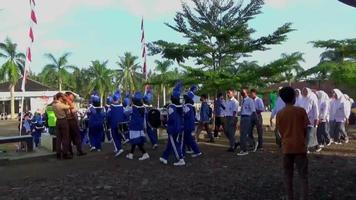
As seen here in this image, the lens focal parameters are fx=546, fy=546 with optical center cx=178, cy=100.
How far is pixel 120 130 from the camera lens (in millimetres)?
15531

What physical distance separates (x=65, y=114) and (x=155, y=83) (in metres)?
7.97

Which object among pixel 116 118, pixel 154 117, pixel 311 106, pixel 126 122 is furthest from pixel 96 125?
pixel 311 106

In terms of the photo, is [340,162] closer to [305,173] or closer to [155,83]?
[305,173]

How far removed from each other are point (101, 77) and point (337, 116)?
6395 cm

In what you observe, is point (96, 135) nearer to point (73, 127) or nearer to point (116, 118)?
point (116, 118)

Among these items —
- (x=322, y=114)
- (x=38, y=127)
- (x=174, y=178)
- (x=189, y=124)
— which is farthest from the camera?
(x=38, y=127)

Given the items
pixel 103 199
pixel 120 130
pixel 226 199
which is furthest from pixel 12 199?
pixel 120 130

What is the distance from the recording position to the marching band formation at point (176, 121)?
1344 centimetres

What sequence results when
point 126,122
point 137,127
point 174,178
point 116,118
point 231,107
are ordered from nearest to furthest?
point 174,178, point 137,127, point 116,118, point 231,107, point 126,122

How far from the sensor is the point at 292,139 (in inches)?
313

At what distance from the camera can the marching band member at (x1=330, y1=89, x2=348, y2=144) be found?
17.1 metres

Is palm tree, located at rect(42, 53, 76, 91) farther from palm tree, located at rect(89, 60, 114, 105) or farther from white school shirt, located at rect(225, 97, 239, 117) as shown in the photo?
white school shirt, located at rect(225, 97, 239, 117)

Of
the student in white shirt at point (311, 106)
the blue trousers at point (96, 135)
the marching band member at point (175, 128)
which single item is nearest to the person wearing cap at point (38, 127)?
the blue trousers at point (96, 135)

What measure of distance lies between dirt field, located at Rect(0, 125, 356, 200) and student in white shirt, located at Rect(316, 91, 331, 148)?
1007 millimetres
